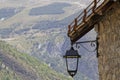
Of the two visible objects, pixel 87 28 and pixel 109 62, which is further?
pixel 87 28

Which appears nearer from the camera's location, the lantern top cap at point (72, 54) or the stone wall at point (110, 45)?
the stone wall at point (110, 45)

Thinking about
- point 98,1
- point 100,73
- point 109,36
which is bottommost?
point 100,73

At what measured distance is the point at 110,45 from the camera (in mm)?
23562

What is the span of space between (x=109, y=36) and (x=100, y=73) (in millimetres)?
1864

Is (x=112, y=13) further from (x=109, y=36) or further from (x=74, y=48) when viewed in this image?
(x=74, y=48)

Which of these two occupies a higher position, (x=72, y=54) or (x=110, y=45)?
(x=110, y=45)

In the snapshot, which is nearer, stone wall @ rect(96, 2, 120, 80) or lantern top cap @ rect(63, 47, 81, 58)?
stone wall @ rect(96, 2, 120, 80)

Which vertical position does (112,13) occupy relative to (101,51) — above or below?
above

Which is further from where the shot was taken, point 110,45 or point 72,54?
point 72,54

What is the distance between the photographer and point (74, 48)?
25.1m

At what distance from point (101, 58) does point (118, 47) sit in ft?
6.09

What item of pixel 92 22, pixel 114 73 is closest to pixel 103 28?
pixel 92 22

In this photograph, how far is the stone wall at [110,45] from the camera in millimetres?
22828

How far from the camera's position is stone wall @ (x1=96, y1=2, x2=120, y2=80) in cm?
2283
